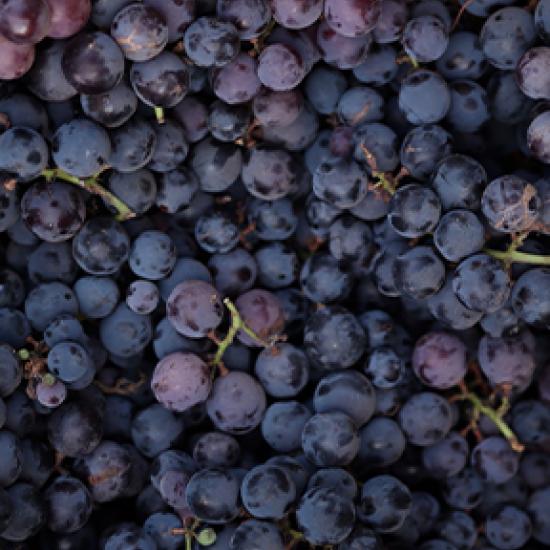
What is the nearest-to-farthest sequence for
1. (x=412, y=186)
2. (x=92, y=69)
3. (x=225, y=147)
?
(x=92, y=69) < (x=412, y=186) < (x=225, y=147)

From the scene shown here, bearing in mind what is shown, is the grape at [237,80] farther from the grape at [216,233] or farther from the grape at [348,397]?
the grape at [348,397]

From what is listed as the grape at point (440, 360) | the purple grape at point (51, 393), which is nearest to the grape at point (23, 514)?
the purple grape at point (51, 393)

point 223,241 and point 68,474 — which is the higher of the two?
point 223,241

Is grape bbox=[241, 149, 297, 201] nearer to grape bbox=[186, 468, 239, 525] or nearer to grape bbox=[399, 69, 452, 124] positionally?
grape bbox=[399, 69, 452, 124]

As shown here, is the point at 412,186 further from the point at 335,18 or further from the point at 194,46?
the point at 194,46

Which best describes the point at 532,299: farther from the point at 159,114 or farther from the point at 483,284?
the point at 159,114

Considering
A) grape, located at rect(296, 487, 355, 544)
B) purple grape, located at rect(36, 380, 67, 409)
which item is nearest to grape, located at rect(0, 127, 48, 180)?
purple grape, located at rect(36, 380, 67, 409)

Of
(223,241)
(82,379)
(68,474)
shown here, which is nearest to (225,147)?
(223,241)
